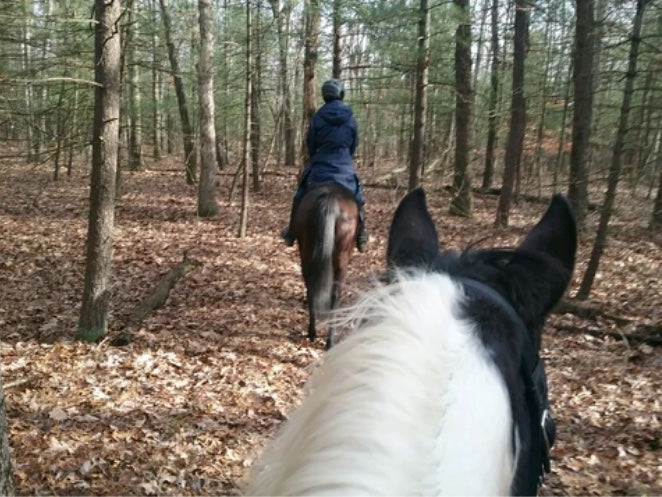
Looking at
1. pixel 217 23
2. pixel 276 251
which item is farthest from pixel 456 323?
pixel 217 23

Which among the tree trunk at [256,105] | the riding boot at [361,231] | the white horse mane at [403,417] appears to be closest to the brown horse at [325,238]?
the riding boot at [361,231]

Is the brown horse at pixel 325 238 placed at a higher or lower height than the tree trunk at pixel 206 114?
lower

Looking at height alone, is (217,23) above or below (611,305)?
above

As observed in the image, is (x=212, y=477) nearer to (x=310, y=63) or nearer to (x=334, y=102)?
(x=334, y=102)

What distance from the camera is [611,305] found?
318 inches

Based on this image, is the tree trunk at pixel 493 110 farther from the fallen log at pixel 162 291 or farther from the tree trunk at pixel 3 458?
the tree trunk at pixel 3 458

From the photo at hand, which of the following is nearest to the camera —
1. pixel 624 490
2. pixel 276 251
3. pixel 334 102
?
pixel 624 490

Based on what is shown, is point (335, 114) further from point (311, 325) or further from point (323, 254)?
point (311, 325)

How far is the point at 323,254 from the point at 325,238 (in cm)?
20

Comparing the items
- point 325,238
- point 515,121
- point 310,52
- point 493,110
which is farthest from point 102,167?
point 493,110

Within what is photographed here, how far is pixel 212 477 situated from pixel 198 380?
169 centimetres

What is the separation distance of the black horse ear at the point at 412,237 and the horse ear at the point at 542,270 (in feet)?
0.81

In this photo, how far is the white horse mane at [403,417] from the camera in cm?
88

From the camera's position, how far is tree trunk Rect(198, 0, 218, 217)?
13047mm
